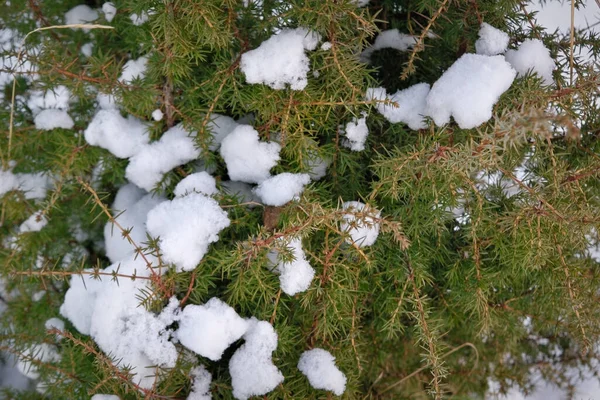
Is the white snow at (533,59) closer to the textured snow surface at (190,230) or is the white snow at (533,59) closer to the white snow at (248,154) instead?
the white snow at (248,154)

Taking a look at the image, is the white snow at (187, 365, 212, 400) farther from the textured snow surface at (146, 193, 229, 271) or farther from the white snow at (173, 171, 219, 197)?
the white snow at (173, 171, 219, 197)

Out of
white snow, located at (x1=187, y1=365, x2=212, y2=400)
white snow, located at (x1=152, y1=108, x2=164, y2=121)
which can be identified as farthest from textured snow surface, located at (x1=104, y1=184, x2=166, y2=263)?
white snow, located at (x1=187, y1=365, x2=212, y2=400)

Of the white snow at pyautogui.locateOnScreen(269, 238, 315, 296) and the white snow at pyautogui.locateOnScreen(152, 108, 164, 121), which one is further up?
the white snow at pyautogui.locateOnScreen(152, 108, 164, 121)

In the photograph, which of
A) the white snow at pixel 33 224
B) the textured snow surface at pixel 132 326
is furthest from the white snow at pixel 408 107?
the white snow at pixel 33 224

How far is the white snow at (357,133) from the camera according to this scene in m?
0.92

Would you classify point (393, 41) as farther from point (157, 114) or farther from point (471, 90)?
point (157, 114)

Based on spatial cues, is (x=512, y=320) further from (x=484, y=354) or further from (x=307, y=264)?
(x=307, y=264)

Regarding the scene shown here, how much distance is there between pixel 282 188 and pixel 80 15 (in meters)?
0.65

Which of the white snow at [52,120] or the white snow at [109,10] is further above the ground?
the white snow at [109,10]

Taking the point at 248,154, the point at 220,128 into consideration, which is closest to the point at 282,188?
the point at 248,154

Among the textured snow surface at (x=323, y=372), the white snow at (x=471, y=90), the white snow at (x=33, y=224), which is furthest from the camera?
the white snow at (x=33, y=224)

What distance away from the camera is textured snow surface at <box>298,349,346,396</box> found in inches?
36.1

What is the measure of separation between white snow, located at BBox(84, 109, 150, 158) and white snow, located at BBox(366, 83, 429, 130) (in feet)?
1.56

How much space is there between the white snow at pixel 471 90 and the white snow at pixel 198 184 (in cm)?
43
